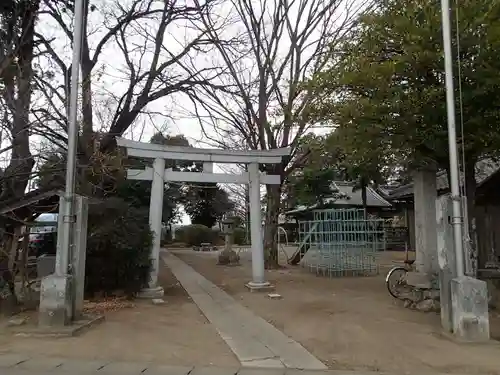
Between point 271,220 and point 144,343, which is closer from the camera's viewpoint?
point 144,343

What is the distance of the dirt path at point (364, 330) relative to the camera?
6707mm

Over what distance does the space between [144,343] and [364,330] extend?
385 cm

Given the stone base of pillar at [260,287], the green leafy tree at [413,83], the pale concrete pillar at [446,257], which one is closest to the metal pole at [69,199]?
the green leafy tree at [413,83]

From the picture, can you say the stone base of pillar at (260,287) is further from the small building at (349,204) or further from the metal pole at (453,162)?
the small building at (349,204)

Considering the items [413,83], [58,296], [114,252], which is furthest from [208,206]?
[58,296]

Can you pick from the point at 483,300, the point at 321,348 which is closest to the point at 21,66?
the point at 321,348

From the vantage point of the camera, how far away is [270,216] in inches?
835

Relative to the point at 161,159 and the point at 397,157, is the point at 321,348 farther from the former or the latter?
the point at 161,159

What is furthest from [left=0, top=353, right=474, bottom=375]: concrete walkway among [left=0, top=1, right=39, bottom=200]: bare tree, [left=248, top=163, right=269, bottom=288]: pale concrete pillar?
[left=248, top=163, right=269, bottom=288]: pale concrete pillar

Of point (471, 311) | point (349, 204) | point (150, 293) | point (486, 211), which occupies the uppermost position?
point (349, 204)

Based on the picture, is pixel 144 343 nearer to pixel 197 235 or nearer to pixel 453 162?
pixel 453 162

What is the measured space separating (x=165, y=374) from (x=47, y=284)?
12.7 feet

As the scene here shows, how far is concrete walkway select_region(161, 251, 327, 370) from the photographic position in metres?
6.80

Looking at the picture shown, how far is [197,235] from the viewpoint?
4375cm
